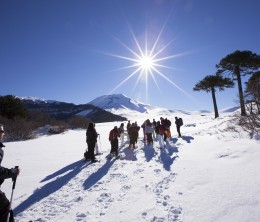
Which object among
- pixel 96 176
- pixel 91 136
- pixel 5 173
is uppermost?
pixel 91 136

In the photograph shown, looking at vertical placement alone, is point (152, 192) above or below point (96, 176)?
below

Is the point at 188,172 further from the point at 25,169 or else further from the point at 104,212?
the point at 25,169

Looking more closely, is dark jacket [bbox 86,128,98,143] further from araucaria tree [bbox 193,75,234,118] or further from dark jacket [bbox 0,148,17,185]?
araucaria tree [bbox 193,75,234,118]

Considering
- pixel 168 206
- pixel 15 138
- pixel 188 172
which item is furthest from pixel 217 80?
pixel 168 206

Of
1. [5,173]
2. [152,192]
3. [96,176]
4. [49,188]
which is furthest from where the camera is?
[96,176]

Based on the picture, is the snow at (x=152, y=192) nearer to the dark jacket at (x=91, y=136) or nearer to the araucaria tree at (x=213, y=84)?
the dark jacket at (x=91, y=136)

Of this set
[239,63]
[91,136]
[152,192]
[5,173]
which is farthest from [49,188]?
[239,63]

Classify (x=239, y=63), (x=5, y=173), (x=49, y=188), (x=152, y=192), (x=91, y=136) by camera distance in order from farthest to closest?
(x=239, y=63)
(x=91, y=136)
(x=49, y=188)
(x=152, y=192)
(x=5, y=173)

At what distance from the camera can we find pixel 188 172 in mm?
7969

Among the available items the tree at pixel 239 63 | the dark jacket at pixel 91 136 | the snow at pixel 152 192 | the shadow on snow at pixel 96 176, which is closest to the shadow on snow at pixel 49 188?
the snow at pixel 152 192

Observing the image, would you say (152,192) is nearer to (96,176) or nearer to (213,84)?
(96,176)

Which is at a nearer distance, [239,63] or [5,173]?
[5,173]

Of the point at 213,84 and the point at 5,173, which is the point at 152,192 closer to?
the point at 5,173

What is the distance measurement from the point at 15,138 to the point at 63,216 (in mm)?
26873
